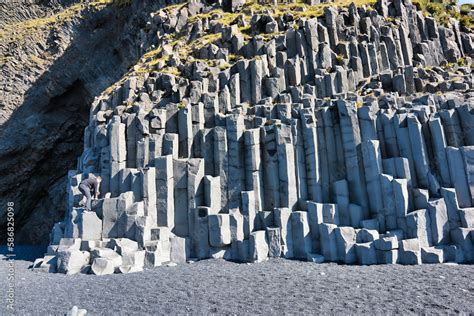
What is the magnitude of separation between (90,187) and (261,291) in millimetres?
7161

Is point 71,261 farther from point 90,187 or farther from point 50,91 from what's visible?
point 50,91

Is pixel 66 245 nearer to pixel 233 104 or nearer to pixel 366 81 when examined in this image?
pixel 233 104

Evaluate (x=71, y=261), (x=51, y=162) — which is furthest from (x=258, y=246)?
(x=51, y=162)

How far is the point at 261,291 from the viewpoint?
704 centimetres

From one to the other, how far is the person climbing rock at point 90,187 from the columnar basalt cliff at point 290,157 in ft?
1.12

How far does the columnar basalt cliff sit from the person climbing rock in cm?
34

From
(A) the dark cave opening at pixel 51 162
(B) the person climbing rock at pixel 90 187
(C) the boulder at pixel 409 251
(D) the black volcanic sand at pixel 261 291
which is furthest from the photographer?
(A) the dark cave opening at pixel 51 162

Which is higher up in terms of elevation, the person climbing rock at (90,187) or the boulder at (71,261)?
the person climbing rock at (90,187)

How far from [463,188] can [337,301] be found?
19.4 feet

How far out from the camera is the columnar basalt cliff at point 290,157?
9.90 metres

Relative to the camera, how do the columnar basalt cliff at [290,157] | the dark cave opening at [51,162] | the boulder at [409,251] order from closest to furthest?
the boulder at [409,251] < the columnar basalt cliff at [290,157] < the dark cave opening at [51,162]

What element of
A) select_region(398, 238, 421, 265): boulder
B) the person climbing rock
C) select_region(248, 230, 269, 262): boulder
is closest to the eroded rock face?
the person climbing rock

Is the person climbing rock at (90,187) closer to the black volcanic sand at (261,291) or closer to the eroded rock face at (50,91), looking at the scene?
the black volcanic sand at (261,291)

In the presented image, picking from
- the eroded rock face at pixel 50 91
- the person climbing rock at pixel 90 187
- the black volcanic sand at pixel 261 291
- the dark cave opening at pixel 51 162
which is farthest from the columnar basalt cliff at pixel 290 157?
the dark cave opening at pixel 51 162
